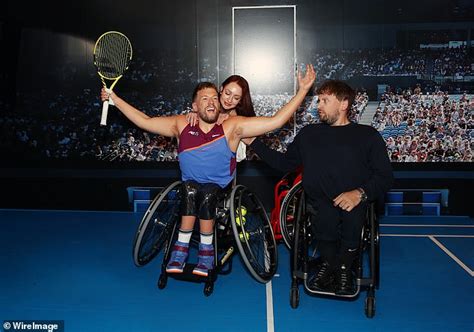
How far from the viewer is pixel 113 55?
448 cm

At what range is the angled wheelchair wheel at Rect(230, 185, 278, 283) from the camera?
10.6ft

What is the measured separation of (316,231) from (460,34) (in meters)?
3.79

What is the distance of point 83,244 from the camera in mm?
4602

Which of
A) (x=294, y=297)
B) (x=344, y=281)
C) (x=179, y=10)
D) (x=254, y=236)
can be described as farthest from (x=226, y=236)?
(x=179, y=10)

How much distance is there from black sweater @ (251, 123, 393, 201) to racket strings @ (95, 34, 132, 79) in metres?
2.04

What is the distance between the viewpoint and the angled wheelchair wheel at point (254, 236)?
324cm

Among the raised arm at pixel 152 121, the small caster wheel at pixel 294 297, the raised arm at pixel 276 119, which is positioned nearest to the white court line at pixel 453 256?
the small caster wheel at pixel 294 297

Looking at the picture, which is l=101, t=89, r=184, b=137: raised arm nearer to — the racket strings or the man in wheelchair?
the man in wheelchair

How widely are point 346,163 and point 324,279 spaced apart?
2.29ft

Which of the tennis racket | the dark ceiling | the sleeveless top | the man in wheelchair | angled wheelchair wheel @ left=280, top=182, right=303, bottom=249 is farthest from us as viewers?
the dark ceiling

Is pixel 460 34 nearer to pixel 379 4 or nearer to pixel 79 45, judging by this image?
pixel 379 4

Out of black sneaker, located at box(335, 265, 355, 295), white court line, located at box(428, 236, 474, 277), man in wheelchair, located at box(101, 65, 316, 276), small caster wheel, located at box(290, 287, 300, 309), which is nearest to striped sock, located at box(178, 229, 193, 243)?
man in wheelchair, located at box(101, 65, 316, 276)

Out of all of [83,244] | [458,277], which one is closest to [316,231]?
[458,277]

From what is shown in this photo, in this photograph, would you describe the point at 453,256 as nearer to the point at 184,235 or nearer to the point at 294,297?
the point at 294,297
